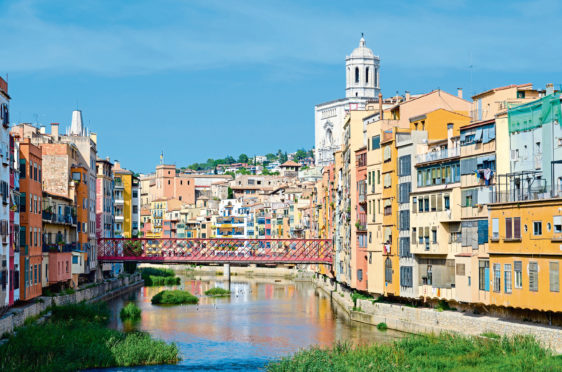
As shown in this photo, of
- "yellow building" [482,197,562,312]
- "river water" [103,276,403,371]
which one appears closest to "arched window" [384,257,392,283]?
"river water" [103,276,403,371]

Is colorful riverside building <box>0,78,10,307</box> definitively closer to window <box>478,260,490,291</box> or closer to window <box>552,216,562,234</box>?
window <box>478,260,490,291</box>

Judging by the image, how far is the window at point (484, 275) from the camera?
48.0 m

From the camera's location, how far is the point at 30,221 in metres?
54.8

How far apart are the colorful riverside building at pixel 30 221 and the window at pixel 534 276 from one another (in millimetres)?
25379

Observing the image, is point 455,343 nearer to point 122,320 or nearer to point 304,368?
point 304,368

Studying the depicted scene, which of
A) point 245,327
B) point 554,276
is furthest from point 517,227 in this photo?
point 245,327

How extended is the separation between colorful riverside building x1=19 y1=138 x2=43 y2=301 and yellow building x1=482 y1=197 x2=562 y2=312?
2387cm

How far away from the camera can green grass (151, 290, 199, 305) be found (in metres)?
80.3

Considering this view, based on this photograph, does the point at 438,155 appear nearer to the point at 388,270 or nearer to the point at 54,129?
the point at 388,270

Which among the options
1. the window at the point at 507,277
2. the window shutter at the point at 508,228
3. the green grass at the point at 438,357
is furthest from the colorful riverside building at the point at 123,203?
the green grass at the point at 438,357

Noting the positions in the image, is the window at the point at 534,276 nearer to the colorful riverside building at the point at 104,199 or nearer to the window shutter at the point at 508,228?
the window shutter at the point at 508,228

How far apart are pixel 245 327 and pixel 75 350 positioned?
798 inches

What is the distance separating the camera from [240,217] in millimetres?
165500

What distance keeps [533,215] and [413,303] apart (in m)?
15.1
